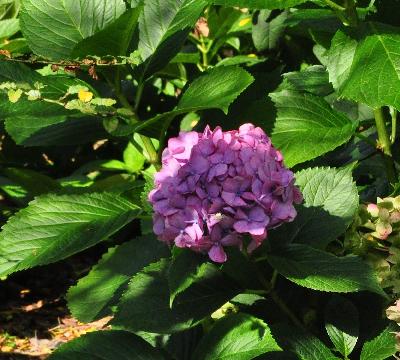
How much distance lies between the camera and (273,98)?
2.18 m

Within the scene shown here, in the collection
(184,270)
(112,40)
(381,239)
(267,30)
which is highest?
(112,40)

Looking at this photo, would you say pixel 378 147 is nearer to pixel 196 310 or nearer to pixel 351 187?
pixel 351 187

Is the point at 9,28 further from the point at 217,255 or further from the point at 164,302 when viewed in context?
the point at 217,255

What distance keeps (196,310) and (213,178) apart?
32 cm

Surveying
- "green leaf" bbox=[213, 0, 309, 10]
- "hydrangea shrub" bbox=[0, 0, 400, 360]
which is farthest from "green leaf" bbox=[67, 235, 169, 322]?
"green leaf" bbox=[213, 0, 309, 10]

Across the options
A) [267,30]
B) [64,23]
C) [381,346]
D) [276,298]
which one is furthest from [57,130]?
[267,30]

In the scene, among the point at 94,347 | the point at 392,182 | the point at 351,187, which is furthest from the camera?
the point at 392,182

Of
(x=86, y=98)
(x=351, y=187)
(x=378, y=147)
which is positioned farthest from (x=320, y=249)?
(x=86, y=98)

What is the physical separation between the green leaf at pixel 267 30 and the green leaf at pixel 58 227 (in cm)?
136

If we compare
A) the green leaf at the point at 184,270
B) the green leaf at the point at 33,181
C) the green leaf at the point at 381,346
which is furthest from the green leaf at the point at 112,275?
the green leaf at the point at 33,181

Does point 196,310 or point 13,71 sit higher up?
point 13,71

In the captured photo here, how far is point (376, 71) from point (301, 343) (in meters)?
0.60

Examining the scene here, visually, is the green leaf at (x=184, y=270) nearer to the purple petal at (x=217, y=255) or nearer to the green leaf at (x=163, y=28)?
the purple petal at (x=217, y=255)

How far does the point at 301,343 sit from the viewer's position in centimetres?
182
